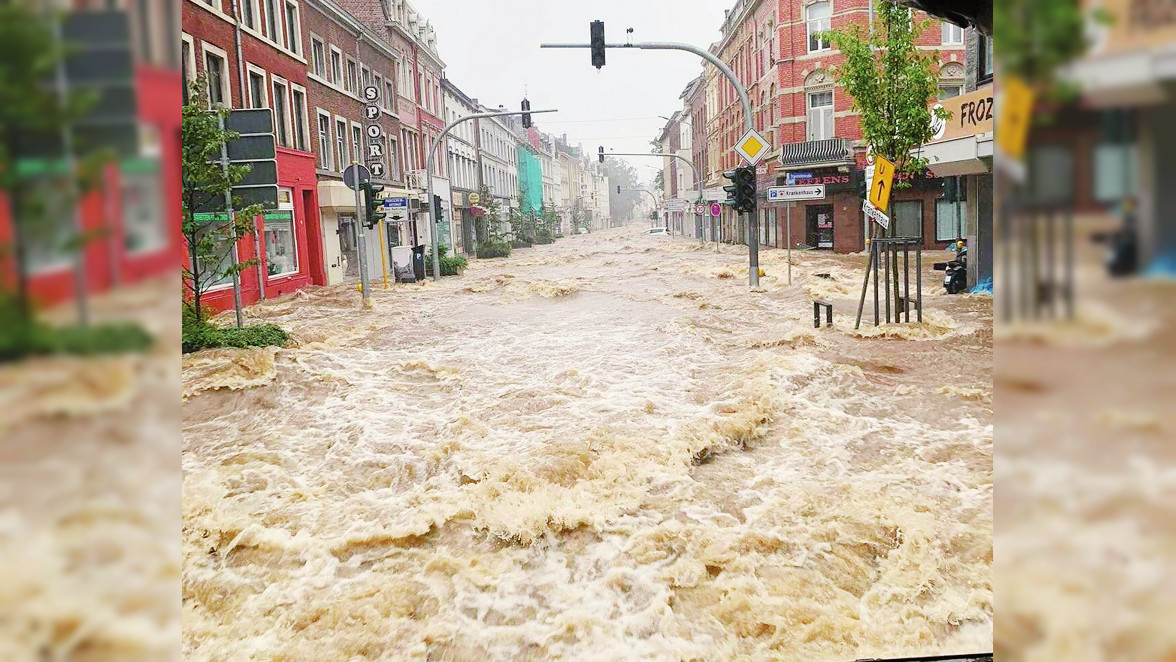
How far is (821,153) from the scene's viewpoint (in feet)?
115

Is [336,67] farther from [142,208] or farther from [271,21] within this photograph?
[142,208]

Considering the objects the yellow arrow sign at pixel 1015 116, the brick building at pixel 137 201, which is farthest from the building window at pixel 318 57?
the yellow arrow sign at pixel 1015 116

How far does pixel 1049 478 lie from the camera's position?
1229 millimetres

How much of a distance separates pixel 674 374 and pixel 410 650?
7114 millimetres

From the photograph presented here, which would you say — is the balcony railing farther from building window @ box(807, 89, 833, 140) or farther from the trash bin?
the trash bin

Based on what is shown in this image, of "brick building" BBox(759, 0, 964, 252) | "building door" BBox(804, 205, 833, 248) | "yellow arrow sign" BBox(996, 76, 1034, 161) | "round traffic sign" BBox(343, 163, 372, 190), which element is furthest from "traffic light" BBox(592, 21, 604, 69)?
"building door" BBox(804, 205, 833, 248)

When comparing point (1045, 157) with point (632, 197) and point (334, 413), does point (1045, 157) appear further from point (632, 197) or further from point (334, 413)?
point (632, 197)

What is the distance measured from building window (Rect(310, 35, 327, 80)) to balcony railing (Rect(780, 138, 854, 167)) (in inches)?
710

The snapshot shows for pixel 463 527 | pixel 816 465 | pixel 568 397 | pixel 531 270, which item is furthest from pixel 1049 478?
pixel 531 270

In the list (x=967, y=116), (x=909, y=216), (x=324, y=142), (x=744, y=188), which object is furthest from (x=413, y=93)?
(x=967, y=116)

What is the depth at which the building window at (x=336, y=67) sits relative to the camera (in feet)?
A: 94.2

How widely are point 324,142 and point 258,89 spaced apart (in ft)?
15.4

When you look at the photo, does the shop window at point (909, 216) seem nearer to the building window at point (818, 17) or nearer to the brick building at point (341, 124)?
the building window at point (818, 17)

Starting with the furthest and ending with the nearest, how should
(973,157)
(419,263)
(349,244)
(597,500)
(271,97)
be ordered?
(349,244), (419,263), (271,97), (973,157), (597,500)
